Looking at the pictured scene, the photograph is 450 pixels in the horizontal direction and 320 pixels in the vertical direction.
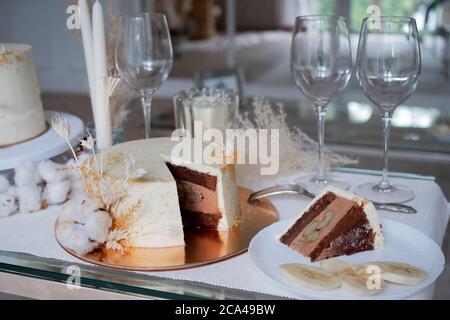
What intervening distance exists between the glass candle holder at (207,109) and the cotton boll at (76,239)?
382 millimetres

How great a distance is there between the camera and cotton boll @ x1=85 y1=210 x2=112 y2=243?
0.90 m

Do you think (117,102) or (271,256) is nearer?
(271,256)

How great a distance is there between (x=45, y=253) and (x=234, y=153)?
34cm

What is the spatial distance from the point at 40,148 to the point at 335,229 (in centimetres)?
55

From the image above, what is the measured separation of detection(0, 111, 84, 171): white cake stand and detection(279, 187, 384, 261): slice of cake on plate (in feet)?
1.50

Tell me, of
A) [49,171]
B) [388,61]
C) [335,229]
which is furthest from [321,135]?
[49,171]

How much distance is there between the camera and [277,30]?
6.89m

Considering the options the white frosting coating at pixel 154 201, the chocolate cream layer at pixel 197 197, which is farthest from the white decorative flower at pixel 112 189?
the chocolate cream layer at pixel 197 197

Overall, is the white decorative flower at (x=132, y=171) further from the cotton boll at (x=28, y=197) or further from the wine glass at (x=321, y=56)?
the wine glass at (x=321, y=56)

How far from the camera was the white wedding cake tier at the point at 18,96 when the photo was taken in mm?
1111

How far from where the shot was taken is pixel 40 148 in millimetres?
1111
